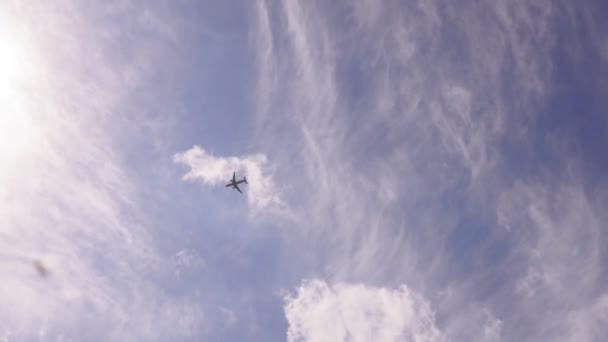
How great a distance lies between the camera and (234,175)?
14938 centimetres
